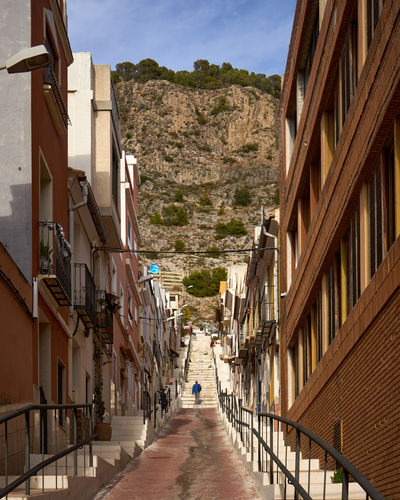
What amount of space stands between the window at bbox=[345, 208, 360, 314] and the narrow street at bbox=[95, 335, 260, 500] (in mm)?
3530

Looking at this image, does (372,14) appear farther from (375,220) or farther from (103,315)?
(103,315)

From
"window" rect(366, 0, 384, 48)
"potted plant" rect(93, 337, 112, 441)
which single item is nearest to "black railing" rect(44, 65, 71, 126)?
"window" rect(366, 0, 384, 48)

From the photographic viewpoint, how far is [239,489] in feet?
46.0

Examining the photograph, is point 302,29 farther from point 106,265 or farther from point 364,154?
point 106,265

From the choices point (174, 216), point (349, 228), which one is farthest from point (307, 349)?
point (174, 216)

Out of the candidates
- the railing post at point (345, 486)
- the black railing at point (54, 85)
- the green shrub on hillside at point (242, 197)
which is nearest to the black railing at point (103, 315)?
the black railing at point (54, 85)

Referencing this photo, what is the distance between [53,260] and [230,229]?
140m

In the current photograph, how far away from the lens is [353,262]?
46.0ft

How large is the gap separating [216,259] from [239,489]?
133889 mm

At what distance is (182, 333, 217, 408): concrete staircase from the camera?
2115 inches

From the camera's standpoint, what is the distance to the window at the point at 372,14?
39.2 feet

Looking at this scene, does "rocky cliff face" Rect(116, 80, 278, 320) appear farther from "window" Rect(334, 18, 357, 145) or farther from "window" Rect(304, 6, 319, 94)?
"window" Rect(334, 18, 357, 145)

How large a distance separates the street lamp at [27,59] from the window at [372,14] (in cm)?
463

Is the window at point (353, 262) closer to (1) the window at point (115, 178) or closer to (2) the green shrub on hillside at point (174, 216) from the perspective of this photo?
(1) the window at point (115, 178)
